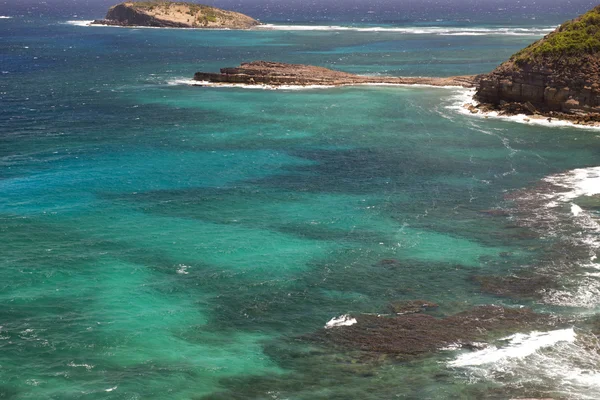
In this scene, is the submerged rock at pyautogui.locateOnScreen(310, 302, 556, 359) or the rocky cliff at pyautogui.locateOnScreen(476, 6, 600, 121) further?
the rocky cliff at pyautogui.locateOnScreen(476, 6, 600, 121)

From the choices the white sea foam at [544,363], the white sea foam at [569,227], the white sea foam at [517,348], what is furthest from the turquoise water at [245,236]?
the white sea foam at [517,348]

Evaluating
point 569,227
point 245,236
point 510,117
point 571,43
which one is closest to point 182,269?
point 245,236

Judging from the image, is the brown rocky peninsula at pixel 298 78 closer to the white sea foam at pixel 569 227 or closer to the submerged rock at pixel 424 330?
the white sea foam at pixel 569 227

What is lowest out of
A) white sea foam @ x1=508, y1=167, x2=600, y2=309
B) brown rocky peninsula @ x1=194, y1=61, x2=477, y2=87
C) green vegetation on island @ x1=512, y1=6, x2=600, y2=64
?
white sea foam @ x1=508, y1=167, x2=600, y2=309

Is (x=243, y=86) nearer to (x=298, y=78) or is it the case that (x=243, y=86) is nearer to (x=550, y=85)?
(x=298, y=78)

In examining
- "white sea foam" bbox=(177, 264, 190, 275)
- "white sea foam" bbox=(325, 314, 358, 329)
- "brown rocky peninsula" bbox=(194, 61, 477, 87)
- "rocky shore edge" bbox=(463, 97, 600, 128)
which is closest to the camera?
"white sea foam" bbox=(325, 314, 358, 329)

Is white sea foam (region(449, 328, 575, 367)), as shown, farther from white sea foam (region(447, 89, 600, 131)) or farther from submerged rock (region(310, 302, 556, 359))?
white sea foam (region(447, 89, 600, 131))

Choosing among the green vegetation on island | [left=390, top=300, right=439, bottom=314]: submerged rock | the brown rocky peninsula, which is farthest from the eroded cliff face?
[left=390, top=300, right=439, bottom=314]: submerged rock
